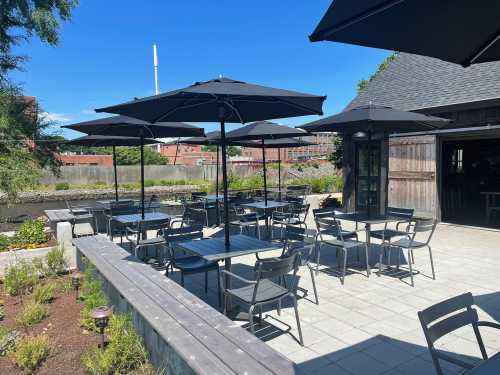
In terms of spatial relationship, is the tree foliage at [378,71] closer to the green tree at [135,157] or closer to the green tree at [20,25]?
the green tree at [20,25]

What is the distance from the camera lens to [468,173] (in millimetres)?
12125

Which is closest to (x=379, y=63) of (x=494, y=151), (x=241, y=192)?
(x=494, y=151)

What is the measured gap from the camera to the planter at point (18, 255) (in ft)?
18.1

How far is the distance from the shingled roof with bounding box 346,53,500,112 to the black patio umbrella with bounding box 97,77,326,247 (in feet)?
17.0

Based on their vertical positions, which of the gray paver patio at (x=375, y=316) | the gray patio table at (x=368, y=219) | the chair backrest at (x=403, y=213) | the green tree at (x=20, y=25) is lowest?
the gray paver patio at (x=375, y=316)

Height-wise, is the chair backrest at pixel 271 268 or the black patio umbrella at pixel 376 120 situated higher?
the black patio umbrella at pixel 376 120

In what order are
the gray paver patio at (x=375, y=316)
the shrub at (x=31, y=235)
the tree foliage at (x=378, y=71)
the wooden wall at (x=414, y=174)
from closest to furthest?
the gray paver patio at (x=375, y=316), the shrub at (x=31, y=235), the wooden wall at (x=414, y=174), the tree foliage at (x=378, y=71)

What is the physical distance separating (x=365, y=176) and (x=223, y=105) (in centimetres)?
774

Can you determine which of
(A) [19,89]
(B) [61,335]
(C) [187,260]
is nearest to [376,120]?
(C) [187,260]

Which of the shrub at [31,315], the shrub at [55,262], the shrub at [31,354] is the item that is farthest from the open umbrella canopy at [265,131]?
the shrub at [31,354]

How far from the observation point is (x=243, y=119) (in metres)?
4.95

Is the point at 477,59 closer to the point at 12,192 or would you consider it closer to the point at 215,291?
the point at 215,291

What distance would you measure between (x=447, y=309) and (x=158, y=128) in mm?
5303

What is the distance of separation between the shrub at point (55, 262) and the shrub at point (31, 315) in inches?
60.3
